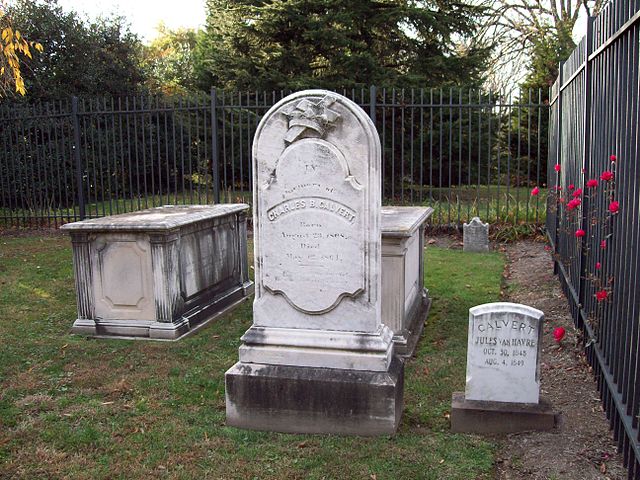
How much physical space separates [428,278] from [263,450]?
17.0ft

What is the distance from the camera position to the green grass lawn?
3637 mm

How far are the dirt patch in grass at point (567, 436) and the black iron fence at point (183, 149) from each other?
6.40 metres

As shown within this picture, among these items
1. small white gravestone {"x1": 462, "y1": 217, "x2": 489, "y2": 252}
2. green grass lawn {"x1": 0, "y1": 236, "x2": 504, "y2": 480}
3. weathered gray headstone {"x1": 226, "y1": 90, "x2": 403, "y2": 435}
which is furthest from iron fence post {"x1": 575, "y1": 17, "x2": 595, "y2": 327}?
small white gravestone {"x1": 462, "y1": 217, "x2": 489, "y2": 252}

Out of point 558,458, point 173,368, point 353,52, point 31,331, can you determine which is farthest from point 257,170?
point 353,52

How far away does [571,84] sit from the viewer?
695cm

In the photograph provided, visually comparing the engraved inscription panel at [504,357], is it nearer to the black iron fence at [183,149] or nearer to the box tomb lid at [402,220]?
→ the box tomb lid at [402,220]

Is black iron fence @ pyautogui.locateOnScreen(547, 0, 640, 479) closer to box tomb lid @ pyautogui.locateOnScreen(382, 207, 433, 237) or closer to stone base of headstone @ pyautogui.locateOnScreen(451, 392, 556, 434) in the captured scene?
stone base of headstone @ pyautogui.locateOnScreen(451, 392, 556, 434)

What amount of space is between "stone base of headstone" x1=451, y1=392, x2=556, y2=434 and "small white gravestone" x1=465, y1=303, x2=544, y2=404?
6 cm

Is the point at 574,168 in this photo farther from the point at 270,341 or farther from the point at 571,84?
the point at 270,341

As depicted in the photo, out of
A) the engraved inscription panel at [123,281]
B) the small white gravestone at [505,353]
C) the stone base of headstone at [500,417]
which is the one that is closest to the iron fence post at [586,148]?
the small white gravestone at [505,353]

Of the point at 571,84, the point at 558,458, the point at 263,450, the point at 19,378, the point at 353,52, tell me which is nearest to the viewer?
the point at 558,458

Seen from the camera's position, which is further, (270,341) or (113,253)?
(113,253)

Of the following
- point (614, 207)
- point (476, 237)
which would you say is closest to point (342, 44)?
point (476, 237)

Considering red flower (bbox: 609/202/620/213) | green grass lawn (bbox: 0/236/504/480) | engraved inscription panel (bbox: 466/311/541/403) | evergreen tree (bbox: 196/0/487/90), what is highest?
evergreen tree (bbox: 196/0/487/90)
